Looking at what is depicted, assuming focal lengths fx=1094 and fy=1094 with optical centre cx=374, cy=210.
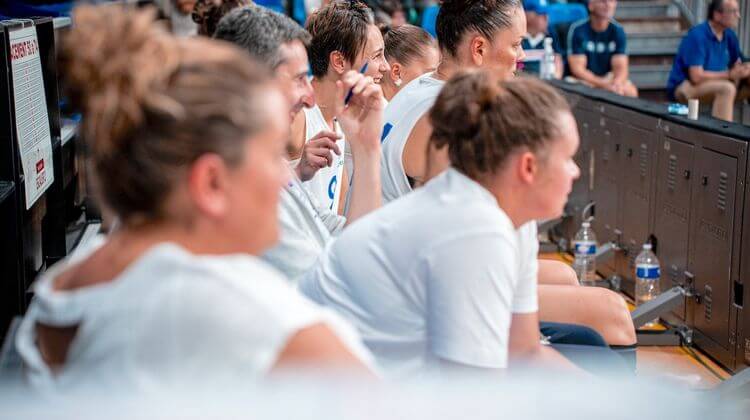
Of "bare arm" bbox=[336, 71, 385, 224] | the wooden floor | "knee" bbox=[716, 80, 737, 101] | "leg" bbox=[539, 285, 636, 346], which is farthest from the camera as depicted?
"knee" bbox=[716, 80, 737, 101]

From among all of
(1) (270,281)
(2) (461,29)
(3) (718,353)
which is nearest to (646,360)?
(3) (718,353)

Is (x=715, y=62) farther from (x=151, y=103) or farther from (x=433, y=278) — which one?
(x=151, y=103)

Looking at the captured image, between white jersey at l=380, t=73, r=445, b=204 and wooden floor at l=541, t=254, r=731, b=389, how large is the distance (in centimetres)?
144

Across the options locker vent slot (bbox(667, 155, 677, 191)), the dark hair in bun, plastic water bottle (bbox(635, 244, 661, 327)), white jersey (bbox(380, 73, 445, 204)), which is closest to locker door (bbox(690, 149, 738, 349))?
locker vent slot (bbox(667, 155, 677, 191))

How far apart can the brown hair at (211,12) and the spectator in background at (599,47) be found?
6.84m

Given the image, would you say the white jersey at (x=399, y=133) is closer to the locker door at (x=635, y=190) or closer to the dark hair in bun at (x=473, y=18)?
the dark hair in bun at (x=473, y=18)

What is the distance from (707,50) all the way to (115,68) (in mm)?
9191

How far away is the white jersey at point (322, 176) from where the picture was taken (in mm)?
3236

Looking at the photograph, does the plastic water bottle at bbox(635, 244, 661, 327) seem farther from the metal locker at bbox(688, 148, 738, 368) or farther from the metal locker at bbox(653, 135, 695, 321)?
the metal locker at bbox(688, 148, 738, 368)

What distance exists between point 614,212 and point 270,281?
4.66 m

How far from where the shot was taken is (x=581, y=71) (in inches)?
387

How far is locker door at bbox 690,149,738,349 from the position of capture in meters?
4.21

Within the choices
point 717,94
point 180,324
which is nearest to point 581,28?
point 717,94

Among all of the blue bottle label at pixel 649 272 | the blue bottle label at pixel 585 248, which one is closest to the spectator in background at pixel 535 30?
the blue bottle label at pixel 585 248
